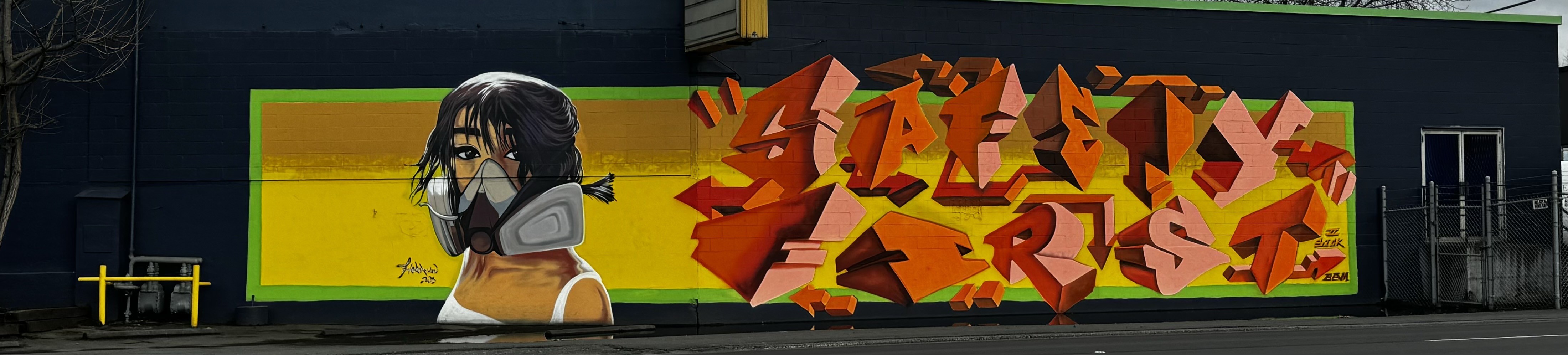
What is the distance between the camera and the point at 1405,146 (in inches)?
744

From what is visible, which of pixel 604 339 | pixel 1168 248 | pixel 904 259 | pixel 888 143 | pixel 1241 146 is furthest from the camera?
pixel 1241 146

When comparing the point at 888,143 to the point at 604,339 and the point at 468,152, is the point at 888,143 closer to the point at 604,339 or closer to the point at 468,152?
→ the point at 604,339

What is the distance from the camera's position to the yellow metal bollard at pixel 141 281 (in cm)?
1534

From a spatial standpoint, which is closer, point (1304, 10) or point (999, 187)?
point (999, 187)

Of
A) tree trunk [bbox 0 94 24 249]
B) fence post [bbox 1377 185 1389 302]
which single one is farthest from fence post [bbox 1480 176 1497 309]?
tree trunk [bbox 0 94 24 249]

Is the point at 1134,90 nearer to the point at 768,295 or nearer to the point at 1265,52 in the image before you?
the point at 1265,52

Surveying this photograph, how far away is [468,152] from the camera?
53.2ft

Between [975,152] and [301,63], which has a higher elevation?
[301,63]

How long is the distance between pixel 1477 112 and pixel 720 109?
11586 mm

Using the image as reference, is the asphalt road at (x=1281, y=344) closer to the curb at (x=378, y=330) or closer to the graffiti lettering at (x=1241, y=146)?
the graffiti lettering at (x=1241, y=146)

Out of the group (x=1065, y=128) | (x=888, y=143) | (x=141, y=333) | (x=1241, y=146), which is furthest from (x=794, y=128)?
(x=141, y=333)

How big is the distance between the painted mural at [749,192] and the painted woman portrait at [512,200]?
3cm

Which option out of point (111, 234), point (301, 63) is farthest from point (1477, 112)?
point (111, 234)

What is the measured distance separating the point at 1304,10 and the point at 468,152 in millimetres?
11859
